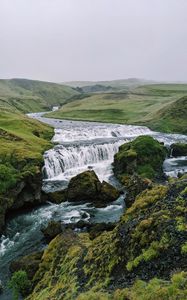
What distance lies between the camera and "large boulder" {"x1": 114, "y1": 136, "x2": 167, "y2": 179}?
2356 inches

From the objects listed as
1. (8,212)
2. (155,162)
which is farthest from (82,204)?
(155,162)

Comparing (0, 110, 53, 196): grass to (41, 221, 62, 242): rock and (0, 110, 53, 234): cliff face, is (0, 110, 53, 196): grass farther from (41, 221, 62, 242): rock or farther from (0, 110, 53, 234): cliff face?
(41, 221, 62, 242): rock

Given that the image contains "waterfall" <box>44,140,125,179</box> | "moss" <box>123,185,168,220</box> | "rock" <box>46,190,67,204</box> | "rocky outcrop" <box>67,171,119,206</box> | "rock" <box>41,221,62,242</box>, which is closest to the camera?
"moss" <box>123,185,168,220</box>

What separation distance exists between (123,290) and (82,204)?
3026cm

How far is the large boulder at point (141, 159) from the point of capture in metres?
59.8

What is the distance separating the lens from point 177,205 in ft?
70.8

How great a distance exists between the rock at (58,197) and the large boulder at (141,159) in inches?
505

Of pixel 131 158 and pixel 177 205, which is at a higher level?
pixel 177 205

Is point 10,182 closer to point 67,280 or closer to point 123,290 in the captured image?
point 67,280

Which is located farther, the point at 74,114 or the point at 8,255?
the point at 74,114

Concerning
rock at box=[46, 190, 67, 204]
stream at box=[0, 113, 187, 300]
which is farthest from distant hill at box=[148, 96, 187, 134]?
rock at box=[46, 190, 67, 204]

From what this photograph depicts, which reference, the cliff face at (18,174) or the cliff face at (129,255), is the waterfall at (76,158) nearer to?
the cliff face at (18,174)

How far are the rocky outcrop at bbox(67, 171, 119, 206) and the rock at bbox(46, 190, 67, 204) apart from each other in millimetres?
720

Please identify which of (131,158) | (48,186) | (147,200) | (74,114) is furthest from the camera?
(74,114)
